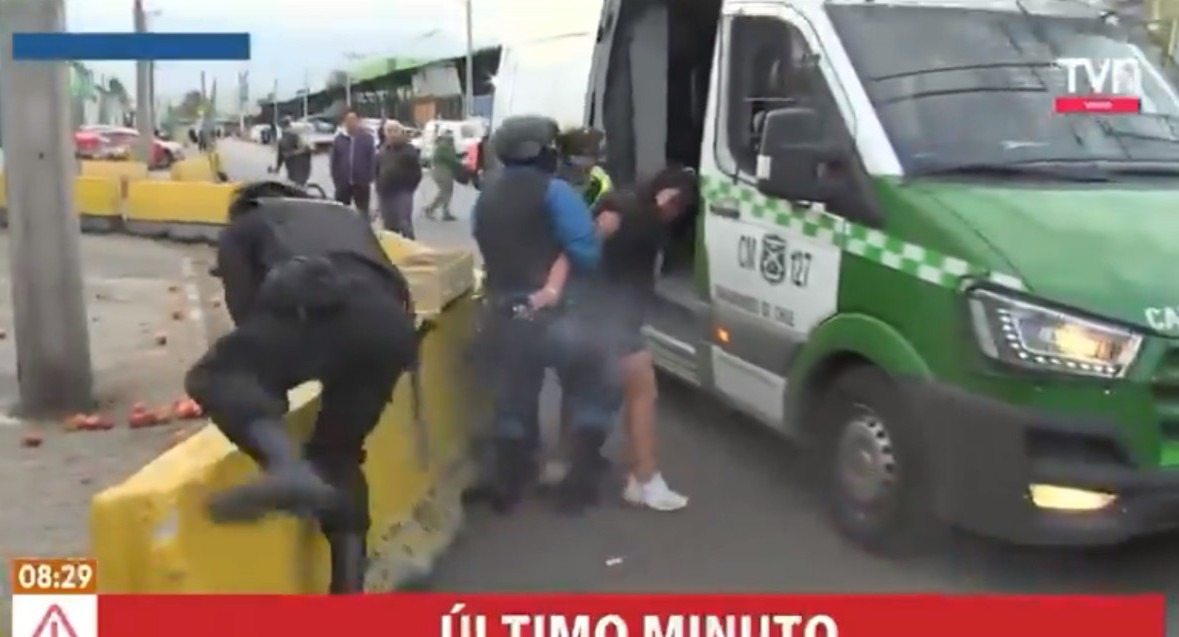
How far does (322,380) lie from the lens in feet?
Result: 14.2

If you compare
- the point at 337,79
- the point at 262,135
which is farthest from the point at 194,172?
the point at 337,79

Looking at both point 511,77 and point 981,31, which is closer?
point 981,31

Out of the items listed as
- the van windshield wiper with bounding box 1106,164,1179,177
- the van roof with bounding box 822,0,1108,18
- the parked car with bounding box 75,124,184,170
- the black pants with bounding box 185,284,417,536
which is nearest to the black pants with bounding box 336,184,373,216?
the van roof with bounding box 822,0,1108,18

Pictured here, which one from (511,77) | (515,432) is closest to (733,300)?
(515,432)

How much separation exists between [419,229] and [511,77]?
975 cm

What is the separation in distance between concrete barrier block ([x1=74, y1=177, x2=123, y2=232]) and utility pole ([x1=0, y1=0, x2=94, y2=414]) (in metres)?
11.7

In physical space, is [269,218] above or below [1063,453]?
above

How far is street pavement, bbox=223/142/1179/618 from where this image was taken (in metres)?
5.28

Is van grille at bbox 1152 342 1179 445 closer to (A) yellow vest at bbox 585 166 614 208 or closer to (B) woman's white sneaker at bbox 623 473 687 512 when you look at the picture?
(B) woman's white sneaker at bbox 623 473 687 512

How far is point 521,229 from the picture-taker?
5.82 m

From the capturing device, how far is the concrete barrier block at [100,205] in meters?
19.1

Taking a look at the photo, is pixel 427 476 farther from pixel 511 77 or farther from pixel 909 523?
pixel 511 77

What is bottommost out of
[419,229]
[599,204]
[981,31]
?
[419,229]

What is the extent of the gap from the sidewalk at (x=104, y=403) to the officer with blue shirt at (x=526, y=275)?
175 centimetres
